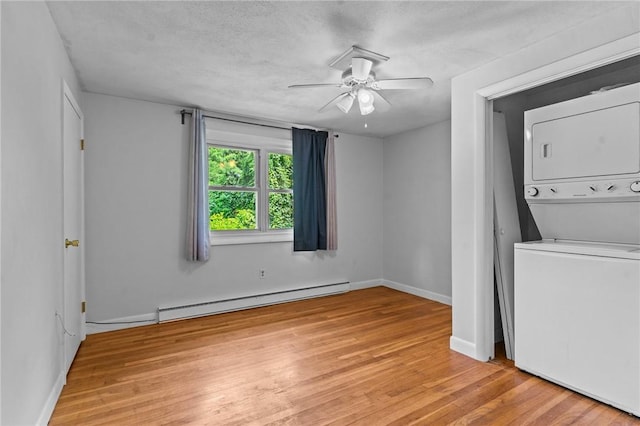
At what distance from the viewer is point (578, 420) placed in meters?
1.92

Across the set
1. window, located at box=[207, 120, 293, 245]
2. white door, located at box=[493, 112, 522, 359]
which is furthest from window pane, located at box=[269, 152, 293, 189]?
white door, located at box=[493, 112, 522, 359]

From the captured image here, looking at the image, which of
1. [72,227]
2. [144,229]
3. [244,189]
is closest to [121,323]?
[144,229]

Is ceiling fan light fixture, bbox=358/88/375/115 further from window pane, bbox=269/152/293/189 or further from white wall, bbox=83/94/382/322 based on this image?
white wall, bbox=83/94/382/322

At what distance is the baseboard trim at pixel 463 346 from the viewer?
274 centimetres

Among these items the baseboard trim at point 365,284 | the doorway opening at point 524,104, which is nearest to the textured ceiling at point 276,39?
the doorway opening at point 524,104

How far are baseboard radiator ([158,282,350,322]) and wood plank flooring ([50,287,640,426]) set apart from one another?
22cm

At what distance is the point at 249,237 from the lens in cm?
425

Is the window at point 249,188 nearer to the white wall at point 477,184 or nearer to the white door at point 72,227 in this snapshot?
the white door at point 72,227

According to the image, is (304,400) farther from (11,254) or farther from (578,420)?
(11,254)

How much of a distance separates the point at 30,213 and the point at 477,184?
2924 millimetres

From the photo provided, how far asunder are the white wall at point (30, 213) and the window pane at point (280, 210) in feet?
8.25

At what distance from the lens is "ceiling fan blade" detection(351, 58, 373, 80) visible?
234 cm

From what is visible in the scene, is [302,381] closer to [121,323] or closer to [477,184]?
[477,184]

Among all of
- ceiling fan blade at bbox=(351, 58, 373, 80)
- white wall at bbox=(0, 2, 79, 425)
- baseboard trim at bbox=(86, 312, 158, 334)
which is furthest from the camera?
baseboard trim at bbox=(86, 312, 158, 334)
